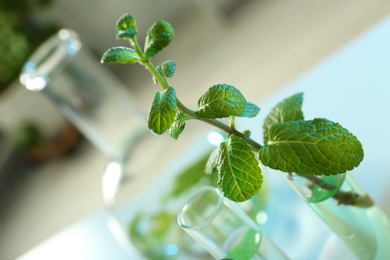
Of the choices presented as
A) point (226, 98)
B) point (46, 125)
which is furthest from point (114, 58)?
point (46, 125)

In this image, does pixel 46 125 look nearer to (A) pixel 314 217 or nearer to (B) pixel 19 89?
(B) pixel 19 89

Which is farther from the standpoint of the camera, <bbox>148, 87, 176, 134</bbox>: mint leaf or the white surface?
the white surface

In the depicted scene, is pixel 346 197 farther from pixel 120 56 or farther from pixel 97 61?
pixel 97 61

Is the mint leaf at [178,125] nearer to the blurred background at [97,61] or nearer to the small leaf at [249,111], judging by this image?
the small leaf at [249,111]

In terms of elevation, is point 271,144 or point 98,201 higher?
point 98,201

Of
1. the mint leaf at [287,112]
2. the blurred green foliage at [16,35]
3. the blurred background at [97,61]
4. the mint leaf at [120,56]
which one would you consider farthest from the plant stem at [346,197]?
the blurred green foliage at [16,35]

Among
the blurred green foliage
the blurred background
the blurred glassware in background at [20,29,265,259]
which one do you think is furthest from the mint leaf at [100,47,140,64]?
the blurred green foliage

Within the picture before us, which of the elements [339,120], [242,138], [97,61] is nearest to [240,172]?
[242,138]

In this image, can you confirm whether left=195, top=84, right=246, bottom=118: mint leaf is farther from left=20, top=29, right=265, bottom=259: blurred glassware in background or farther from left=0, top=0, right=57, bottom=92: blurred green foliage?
left=0, top=0, right=57, bottom=92: blurred green foliage
